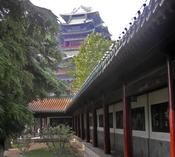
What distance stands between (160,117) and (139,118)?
3226 millimetres

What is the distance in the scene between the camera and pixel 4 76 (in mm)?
9250

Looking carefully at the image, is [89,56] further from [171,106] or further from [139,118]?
[171,106]

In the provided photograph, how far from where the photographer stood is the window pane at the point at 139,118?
52.6 ft

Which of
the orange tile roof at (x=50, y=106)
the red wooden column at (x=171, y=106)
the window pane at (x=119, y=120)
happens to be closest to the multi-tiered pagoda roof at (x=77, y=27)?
the orange tile roof at (x=50, y=106)

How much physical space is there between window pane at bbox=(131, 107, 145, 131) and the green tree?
29.9m

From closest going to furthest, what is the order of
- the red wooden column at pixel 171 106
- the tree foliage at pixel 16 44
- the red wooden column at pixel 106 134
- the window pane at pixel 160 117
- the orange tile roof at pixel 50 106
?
the red wooden column at pixel 171 106
the tree foliage at pixel 16 44
the window pane at pixel 160 117
the red wooden column at pixel 106 134
the orange tile roof at pixel 50 106

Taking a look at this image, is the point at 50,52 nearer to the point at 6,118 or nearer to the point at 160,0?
the point at 6,118

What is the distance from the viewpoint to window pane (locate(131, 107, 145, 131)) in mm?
16031

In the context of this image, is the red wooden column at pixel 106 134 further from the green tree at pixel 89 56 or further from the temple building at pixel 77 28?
the temple building at pixel 77 28

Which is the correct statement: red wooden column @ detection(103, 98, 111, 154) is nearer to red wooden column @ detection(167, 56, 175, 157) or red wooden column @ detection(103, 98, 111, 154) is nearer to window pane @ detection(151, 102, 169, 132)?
window pane @ detection(151, 102, 169, 132)

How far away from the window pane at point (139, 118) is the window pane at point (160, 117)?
1.51m

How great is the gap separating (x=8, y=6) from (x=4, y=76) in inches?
93.1

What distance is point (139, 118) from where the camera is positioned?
1673 centimetres

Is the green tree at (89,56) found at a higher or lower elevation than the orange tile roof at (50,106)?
higher
